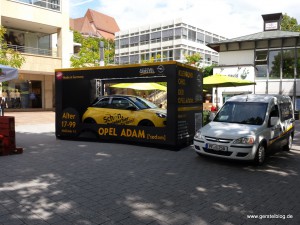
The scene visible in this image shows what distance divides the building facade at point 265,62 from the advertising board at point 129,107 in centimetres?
1704

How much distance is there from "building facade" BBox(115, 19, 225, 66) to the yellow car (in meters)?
35.7

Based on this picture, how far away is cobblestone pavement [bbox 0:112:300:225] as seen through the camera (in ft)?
13.9

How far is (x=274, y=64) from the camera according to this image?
25.9 meters

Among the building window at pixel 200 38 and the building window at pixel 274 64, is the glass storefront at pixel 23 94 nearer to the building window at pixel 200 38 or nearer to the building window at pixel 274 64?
the building window at pixel 274 64

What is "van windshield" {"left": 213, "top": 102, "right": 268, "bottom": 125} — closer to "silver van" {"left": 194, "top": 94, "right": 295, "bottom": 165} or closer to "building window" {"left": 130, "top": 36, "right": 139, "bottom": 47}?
"silver van" {"left": 194, "top": 94, "right": 295, "bottom": 165}

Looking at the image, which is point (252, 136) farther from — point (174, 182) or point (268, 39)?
point (268, 39)

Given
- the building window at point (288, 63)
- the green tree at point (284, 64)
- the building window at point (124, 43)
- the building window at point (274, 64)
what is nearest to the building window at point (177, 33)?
the building window at point (124, 43)

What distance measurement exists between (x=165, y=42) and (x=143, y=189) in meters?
48.8

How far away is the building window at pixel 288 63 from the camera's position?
82.5 ft

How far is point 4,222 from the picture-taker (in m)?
3.95

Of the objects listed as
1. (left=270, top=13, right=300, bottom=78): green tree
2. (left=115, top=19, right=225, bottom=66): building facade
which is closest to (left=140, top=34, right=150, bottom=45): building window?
(left=115, top=19, right=225, bottom=66): building facade

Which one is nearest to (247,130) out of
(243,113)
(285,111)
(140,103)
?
(243,113)

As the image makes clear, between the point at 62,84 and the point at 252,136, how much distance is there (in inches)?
302

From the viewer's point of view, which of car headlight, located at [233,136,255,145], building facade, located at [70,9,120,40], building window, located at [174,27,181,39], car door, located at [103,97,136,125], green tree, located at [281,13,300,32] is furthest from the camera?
→ building facade, located at [70,9,120,40]
